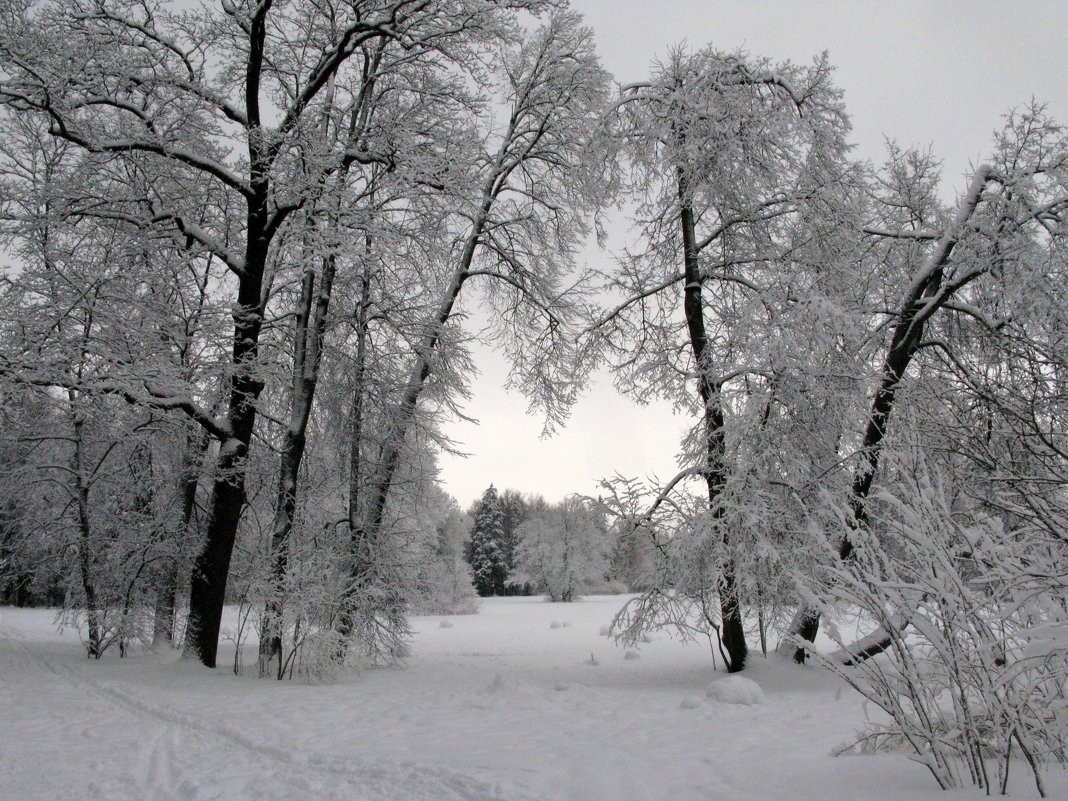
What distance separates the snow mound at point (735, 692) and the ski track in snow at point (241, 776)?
334cm

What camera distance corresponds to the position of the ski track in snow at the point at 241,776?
354cm

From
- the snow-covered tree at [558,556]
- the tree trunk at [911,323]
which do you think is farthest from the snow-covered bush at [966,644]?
the snow-covered tree at [558,556]

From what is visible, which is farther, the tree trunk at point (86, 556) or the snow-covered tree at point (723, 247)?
the tree trunk at point (86, 556)

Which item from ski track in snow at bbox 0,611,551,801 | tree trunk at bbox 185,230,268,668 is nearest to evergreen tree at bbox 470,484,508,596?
tree trunk at bbox 185,230,268,668

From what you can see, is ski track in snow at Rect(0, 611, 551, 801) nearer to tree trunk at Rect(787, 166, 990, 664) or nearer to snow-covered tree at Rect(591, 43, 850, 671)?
snow-covered tree at Rect(591, 43, 850, 671)

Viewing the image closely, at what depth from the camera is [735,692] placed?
6203 mm

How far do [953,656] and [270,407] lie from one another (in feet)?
36.4

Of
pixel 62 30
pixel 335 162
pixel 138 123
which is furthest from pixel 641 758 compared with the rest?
pixel 138 123

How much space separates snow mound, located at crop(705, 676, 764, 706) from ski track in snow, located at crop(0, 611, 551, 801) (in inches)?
Result: 132

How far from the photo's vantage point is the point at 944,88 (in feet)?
27.2

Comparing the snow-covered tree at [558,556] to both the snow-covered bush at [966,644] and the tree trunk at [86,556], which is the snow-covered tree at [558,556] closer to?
the tree trunk at [86,556]

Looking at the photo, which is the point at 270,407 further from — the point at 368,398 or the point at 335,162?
the point at 335,162

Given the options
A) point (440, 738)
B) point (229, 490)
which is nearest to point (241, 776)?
point (440, 738)

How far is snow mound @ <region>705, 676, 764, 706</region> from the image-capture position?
6.16 metres
